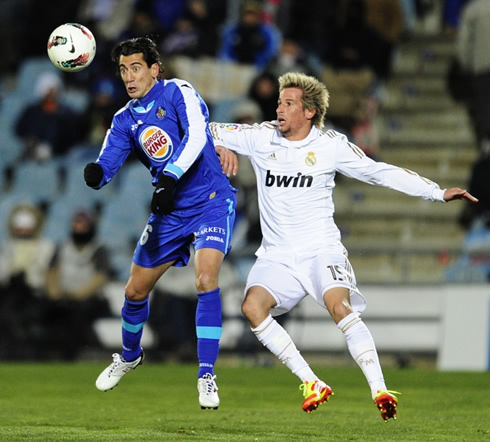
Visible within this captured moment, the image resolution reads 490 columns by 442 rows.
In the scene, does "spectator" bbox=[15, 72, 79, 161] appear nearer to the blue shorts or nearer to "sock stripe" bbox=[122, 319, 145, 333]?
"sock stripe" bbox=[122, 319, 145, 333]

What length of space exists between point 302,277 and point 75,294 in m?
7.62

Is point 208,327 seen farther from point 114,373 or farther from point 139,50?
point 139,50

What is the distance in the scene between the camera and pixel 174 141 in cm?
830

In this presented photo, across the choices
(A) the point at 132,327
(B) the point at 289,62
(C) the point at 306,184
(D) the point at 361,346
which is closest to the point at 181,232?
(A) the point at 132,327

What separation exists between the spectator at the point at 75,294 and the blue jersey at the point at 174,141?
6.73 meters

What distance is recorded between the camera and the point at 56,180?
17.4 metres

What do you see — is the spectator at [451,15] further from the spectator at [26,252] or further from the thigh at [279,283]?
the thigh at [279,283]

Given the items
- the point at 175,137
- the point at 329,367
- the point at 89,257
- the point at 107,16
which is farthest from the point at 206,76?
the point at 175,137

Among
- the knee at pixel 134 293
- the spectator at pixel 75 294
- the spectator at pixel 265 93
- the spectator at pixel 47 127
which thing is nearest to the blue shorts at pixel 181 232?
the knee at pixel 134 293

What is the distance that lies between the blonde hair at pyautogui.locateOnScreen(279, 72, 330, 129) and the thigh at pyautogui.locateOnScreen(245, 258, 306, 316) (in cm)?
105

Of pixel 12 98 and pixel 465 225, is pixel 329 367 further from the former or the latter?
pixel 12 98

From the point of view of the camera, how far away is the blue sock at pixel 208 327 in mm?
8016

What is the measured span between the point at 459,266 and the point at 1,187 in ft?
24.1

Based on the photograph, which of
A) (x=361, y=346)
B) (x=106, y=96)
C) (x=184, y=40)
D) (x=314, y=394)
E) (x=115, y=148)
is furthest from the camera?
(x=184, y=40)
